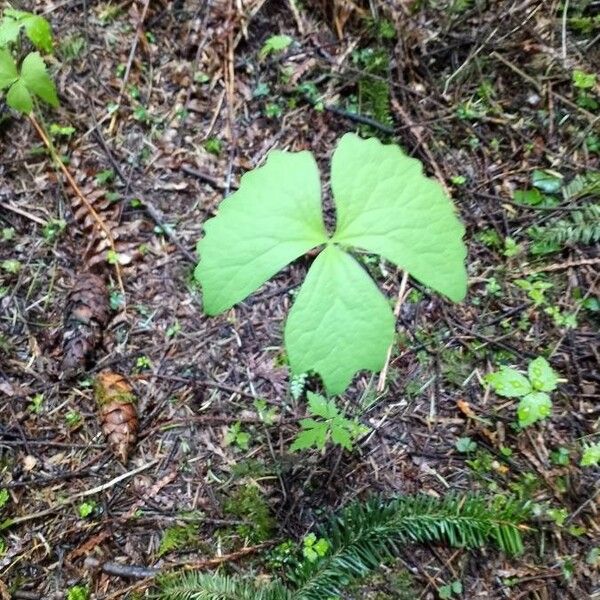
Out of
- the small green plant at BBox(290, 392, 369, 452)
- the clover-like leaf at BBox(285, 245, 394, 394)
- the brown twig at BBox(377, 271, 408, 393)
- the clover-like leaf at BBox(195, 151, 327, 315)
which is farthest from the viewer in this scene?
the brown twig at BBox(377, 271, 408, 393)

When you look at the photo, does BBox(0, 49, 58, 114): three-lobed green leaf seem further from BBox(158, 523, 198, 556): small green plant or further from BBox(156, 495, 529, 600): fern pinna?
BBox(156, 495, 529, 600): fern pinna

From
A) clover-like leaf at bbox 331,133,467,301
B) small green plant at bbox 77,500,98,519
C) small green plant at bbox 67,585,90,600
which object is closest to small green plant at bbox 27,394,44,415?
small green plant at bbox 77,500,98,519

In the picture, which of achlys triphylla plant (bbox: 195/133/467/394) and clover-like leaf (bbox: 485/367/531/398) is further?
clover-like leaf (bbox: 485/367/531/398)

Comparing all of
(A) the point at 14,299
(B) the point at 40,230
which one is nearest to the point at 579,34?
(B) the point at 40,230

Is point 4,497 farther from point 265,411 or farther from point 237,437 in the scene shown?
point 265,411

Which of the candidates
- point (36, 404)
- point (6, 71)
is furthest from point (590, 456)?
point (6, 71)

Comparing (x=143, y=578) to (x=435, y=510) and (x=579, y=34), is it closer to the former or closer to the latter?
(x=435, y=510)

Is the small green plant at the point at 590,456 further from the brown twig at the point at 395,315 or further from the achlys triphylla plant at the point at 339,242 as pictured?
the achlys triphylla plant at the point at 339,242
